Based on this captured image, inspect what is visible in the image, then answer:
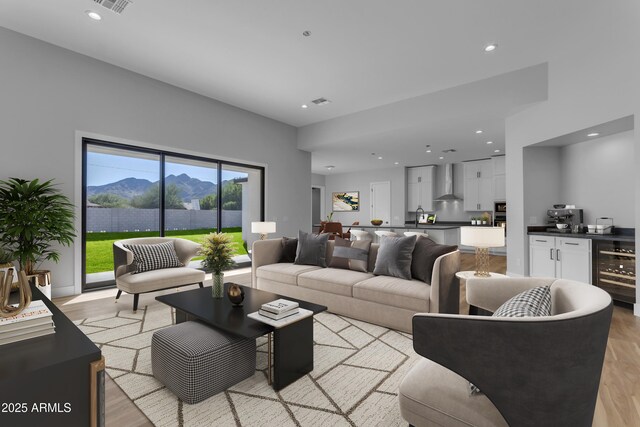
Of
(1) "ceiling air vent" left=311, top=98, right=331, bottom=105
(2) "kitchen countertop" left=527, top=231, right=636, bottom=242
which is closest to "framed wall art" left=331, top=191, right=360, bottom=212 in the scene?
(1) "ceiling air vent" left=311, top=98, right=331, bottom=105

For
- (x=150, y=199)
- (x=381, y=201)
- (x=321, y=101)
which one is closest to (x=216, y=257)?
(x=150, y=199)

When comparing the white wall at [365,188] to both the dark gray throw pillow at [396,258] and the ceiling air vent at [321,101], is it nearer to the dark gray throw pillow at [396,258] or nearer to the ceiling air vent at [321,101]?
the ceiling air vent at [321,101]

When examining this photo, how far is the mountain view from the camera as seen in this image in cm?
457

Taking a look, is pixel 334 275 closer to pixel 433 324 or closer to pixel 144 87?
pixel 433 324

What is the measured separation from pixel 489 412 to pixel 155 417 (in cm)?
166

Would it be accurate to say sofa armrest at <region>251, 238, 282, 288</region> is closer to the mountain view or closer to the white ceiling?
the mountain view

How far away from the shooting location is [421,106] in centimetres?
531

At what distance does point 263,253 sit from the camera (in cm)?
429

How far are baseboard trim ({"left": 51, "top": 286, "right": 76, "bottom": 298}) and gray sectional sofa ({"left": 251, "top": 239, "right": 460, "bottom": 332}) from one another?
250 cm

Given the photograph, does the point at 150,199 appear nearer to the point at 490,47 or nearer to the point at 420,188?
the point at 490,47

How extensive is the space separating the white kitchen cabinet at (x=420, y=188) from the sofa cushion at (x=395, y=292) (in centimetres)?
736

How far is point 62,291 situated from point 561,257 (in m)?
6.73

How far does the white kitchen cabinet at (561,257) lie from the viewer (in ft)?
13.4

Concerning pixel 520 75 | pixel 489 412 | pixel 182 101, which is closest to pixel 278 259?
pixel 182 101
